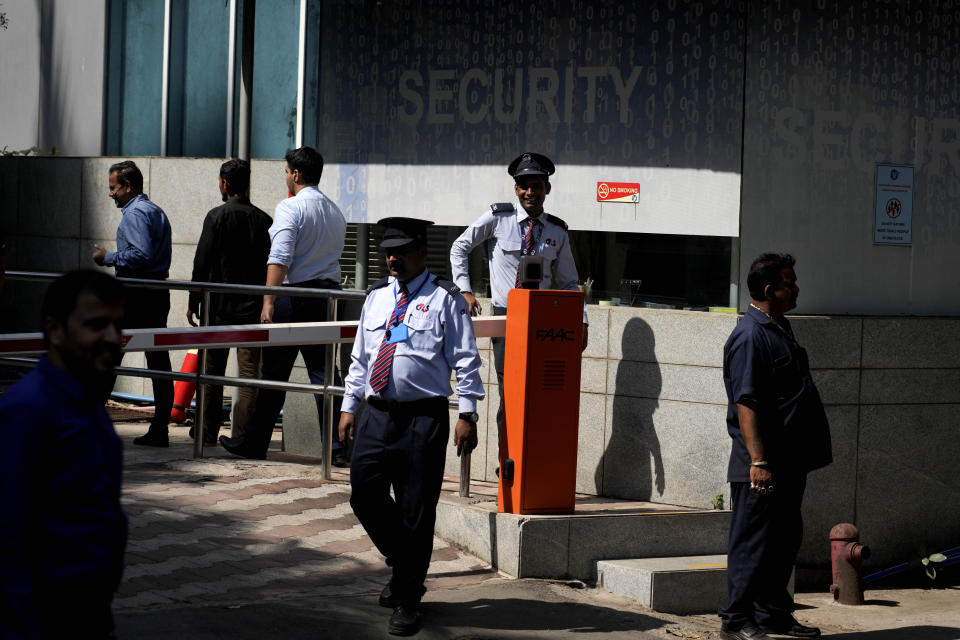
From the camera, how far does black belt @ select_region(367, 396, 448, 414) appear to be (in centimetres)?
594

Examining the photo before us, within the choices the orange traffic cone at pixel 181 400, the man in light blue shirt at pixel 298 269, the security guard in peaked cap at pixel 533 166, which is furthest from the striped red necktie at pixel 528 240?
the orange traffic cone at pixel 181 400

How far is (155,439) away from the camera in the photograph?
9.21 m

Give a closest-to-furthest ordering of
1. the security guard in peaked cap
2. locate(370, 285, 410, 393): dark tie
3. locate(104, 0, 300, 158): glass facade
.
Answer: locate(370, 285, 410, 393): dark tie
the security guard in peaked cap
locate(104, 0, 300, 158): glass facade

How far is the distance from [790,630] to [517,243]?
113 inches

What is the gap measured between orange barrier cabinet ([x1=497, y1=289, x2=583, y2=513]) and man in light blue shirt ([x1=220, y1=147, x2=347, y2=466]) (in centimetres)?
176

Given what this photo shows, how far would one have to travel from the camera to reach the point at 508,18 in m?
9.42

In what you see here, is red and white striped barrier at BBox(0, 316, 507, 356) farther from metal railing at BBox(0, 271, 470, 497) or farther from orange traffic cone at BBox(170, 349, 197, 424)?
orange traffic cone at BBox(170, 349, 197, 424)

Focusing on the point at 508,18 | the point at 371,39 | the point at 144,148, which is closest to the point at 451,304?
the point at 508,18

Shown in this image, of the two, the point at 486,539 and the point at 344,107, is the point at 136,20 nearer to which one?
the point at 344,107

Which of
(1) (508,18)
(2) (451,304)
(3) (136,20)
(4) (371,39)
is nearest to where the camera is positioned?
(2) (451,304)

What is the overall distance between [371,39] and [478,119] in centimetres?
130

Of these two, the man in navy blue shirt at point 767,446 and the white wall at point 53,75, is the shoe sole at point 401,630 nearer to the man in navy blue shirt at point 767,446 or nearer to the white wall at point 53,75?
the man in navy blue shirt at point 767,446

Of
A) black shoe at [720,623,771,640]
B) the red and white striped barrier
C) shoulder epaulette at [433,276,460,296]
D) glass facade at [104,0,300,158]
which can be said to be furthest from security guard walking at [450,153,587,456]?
glass facade at [104,0,300,158]

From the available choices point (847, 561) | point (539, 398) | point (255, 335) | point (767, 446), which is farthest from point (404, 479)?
point (847, 561)
